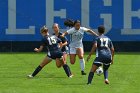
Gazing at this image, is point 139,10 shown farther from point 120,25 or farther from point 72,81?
point 72,81

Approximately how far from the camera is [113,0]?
3794 cm

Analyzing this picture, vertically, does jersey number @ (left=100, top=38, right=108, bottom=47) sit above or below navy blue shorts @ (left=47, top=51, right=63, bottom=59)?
above

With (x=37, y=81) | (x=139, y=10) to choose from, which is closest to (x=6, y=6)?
(x=139, y=10)

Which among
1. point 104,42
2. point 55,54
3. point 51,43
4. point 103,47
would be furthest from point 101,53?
point 51,43

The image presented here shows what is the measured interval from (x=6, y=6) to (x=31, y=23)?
2.02 meters

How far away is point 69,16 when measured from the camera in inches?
1487

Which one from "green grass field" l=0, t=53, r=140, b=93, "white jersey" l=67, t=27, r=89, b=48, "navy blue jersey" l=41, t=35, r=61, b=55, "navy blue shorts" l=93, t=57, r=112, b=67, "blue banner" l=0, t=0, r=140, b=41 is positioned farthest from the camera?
"blue banner" l=0, t=0, r=140, b=41

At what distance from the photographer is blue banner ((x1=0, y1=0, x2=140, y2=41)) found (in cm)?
3772

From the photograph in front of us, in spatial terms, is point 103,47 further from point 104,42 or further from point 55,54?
point 55,54

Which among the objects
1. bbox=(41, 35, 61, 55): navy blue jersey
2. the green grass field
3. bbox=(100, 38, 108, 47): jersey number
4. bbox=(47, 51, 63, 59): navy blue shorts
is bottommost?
the green grass field

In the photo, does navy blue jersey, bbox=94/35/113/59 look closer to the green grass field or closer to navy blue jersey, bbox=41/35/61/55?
the green grass field

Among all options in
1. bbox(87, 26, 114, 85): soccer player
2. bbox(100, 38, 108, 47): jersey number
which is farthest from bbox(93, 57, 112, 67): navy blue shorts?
bbox(100, 38, 108, 47): jersey number

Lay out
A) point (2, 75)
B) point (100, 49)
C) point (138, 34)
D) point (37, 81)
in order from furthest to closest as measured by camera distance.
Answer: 1. point (138, 34)
2. point (2, 75)
3. point (37, 81)
4. point (100, 49)

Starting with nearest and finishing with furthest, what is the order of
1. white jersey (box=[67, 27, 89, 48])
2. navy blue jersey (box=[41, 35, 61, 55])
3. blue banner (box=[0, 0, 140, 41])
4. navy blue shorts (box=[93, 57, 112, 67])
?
navy blue shorts (box=[93, 57, 112, 67]) → navy blue jersey (box=[41, 35, 61, 55]) → white jersey (box=[67, 27, 89, 48]) → blue banner (box=[0, 0, 140, 41])
